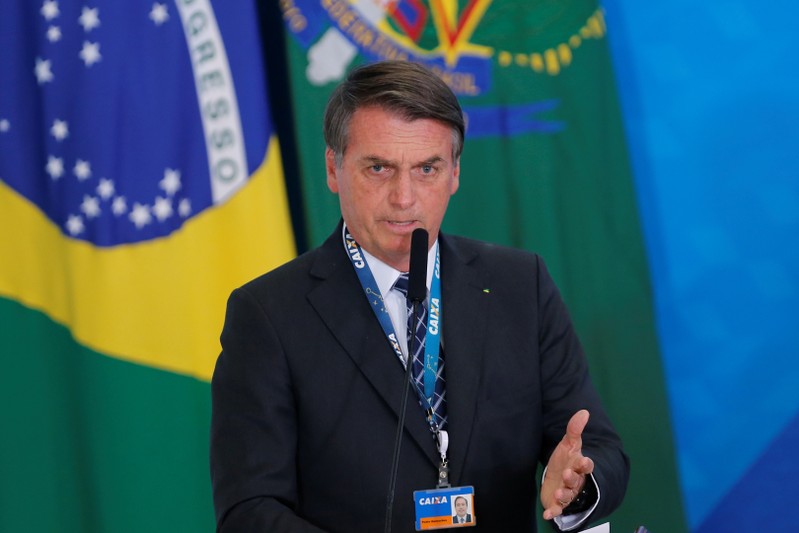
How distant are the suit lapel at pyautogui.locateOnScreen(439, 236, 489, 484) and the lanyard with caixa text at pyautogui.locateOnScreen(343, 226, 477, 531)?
0.06ft

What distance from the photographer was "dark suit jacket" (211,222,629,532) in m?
1.87

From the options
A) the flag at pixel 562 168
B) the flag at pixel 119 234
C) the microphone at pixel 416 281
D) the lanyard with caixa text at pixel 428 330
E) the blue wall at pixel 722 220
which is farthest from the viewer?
the blue wall at pixel 722 220

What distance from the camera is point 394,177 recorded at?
6.59 feet

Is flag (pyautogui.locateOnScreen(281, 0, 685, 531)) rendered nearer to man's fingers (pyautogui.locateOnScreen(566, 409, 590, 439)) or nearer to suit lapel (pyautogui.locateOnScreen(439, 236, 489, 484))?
suit lapel (pyautogui.locateOnScreen(439, 236, 489, 484))

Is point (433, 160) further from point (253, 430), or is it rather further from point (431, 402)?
point (253, 430)

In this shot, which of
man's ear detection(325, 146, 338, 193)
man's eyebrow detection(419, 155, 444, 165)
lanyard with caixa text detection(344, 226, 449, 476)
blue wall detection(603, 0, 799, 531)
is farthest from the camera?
blue wall detection(603, 0, 799, 531)

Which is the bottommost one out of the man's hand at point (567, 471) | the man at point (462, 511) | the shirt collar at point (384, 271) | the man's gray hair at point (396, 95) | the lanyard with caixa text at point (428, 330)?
the man at point (462, 511)

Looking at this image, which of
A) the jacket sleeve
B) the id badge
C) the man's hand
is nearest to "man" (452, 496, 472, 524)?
the id badge

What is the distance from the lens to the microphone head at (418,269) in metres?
1.68

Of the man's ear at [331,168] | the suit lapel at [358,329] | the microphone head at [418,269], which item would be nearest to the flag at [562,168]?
the man's ear at [331,168]

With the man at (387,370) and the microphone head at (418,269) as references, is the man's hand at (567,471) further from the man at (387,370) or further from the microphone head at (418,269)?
the microphone head at (418,269)

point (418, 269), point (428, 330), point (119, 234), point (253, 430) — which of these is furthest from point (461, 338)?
point (119, 234)

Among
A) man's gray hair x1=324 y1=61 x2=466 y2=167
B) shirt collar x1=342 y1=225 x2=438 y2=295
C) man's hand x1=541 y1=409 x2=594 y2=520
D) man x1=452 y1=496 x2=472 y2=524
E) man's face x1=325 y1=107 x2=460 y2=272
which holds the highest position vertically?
man's gray hair x1=324 y1=61 x2=466 y2=167

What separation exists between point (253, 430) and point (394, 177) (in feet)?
1.91
